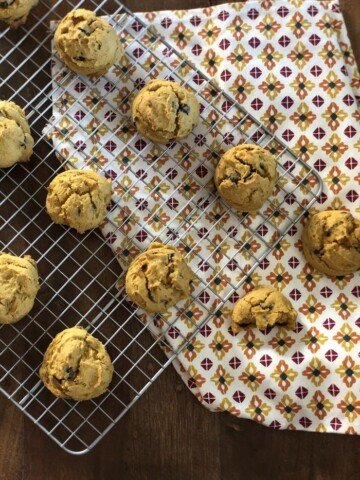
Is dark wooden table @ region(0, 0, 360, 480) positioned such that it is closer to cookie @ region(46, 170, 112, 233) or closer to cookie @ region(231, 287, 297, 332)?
cookie @ region(231, 287, 297, 332)

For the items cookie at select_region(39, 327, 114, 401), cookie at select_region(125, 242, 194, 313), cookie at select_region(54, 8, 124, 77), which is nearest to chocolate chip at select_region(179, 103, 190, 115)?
cookie at select_region(54, 8, 124, 77)

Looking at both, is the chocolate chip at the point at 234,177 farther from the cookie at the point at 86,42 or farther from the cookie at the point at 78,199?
the cookie at the point at 86,42

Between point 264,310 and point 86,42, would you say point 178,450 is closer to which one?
point 264,310

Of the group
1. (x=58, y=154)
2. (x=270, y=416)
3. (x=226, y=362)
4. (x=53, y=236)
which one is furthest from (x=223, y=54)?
(x=270, y=416)

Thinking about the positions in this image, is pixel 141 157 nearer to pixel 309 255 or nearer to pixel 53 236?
pixel 53 236

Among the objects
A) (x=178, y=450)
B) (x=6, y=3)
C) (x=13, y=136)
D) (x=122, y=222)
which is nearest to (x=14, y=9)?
(x=6, y=3)

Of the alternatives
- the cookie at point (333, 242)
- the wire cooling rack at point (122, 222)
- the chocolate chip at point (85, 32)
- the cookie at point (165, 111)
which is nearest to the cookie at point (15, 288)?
the wire cooling rack at point (122, 222)
